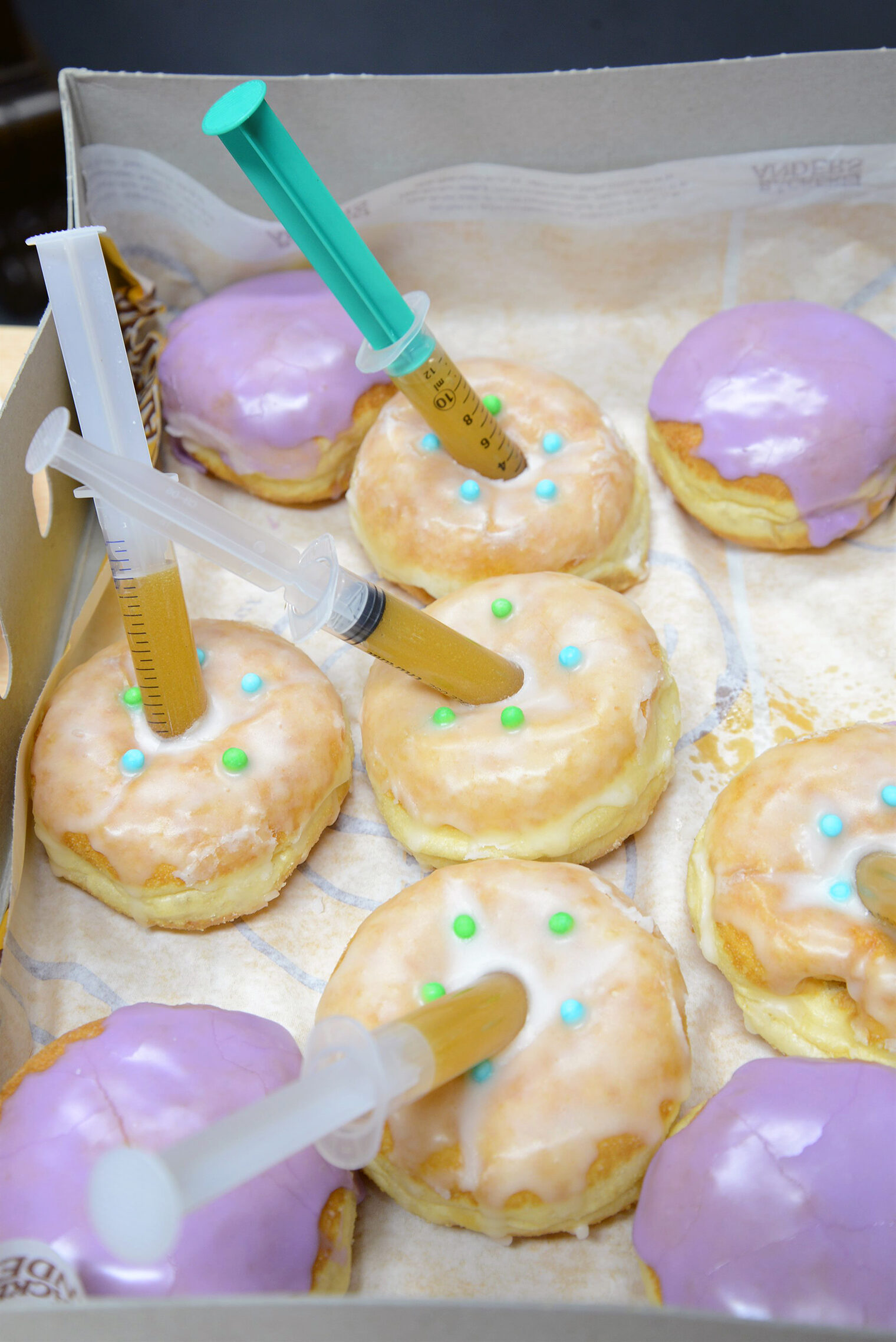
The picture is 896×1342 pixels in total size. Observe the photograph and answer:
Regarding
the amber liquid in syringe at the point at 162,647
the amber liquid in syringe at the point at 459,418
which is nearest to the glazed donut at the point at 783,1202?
the amber liquid in syringe at the point at 162,647

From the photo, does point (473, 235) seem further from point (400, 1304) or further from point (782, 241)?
point (400, 1304)

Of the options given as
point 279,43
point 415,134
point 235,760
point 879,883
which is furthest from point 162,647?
point 279,43

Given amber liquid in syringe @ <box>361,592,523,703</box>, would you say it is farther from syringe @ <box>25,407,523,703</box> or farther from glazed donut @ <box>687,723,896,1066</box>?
glazed donut @ <box>687,723,896,1066</box>

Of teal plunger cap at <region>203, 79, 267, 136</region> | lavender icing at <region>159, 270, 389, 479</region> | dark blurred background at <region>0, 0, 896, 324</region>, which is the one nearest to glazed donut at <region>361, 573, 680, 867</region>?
lavender icing at <region>159, 270, 389, 479</region>

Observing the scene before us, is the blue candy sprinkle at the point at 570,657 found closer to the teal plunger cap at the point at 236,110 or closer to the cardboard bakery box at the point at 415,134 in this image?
the cardboard bakery box at the point at 415,134

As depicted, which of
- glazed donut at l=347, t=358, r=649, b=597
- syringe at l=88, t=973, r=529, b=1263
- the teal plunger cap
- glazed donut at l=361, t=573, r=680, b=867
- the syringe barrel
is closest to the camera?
syringe at l=88, t=973, r=529, b=1263

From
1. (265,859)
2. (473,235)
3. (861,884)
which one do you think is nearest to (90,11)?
(473,235)
